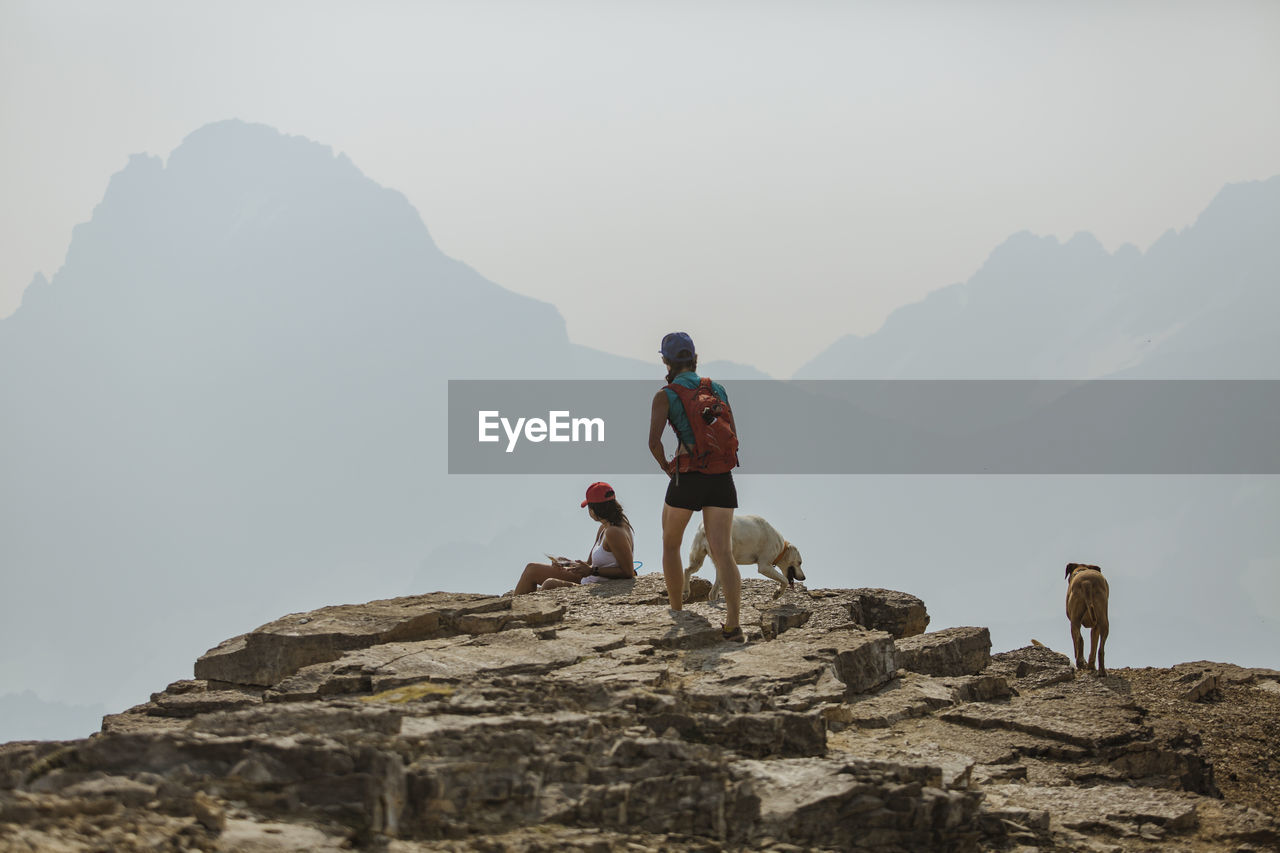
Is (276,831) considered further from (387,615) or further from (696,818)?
(387,615)

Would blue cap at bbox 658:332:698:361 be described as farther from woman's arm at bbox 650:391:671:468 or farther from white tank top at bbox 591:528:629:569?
white tank top at bbox 591:528:629:569

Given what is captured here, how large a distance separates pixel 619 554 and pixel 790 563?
5.65ft

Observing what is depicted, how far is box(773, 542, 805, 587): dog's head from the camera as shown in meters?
11.2

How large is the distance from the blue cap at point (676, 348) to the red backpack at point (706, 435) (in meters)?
0.25

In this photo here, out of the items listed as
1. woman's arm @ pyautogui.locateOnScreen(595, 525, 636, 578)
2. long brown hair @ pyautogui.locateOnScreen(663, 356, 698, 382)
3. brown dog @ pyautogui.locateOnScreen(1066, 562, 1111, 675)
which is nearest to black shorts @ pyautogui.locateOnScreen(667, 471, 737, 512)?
long brown hair @ pyautogui.locateOnScreen(663, 356, 698, 382)

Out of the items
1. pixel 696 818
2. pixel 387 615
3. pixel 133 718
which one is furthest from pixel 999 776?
pixel 133 718

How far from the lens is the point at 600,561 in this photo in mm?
11648

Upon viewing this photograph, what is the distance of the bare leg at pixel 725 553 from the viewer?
8.70 meters

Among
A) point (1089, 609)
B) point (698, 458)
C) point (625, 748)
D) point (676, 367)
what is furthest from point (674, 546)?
point (1089, 609)

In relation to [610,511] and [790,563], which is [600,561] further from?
[790,563]

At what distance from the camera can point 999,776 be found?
7.22m

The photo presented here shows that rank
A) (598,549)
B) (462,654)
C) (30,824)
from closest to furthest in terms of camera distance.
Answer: (30,824)
(462,654)
(598,549)

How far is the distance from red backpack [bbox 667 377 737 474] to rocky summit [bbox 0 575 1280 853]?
1.32m

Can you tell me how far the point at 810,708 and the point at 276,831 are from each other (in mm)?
3657
